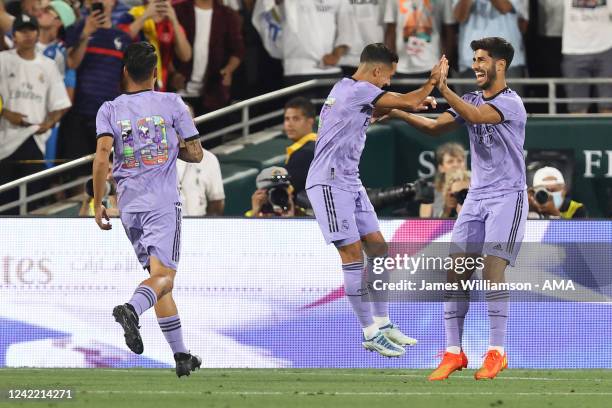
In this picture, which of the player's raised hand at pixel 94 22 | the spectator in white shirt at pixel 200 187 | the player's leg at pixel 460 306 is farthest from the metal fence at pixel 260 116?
the player's leg at pixel 460 306

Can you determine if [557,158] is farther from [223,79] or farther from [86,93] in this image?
[86,93]

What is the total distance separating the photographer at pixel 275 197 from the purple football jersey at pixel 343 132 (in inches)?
69.3

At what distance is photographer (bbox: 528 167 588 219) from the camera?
46.5 feet

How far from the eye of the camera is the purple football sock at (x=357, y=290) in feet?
40.9

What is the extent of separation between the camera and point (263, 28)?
1728 cm

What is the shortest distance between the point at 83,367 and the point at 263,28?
5333mm

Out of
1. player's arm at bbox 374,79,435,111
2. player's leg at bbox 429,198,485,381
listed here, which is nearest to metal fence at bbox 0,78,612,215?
player's arm at bbox 374,79,435,111

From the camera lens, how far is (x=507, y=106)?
11.6 meters

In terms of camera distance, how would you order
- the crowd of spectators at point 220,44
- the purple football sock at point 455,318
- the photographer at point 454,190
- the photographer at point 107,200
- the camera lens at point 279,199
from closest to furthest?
1. the purple football sock at point 455,318
2. the photographer at point 107,200
3. the camera lens at point 279,199
4. the photographer at point 454,190
5. the crowd of spectators at point 220,44

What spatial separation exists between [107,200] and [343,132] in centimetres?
285

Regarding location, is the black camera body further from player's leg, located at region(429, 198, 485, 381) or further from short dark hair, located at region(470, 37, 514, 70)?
short dark hair, located at region(470, 37, 514, 70)

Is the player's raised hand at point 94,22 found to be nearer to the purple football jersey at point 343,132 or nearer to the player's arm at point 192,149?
the purple football jersey at point 343,132

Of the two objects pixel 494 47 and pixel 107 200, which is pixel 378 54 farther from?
pixel 107 200

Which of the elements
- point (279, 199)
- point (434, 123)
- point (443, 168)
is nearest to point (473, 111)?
point (434, 123)
